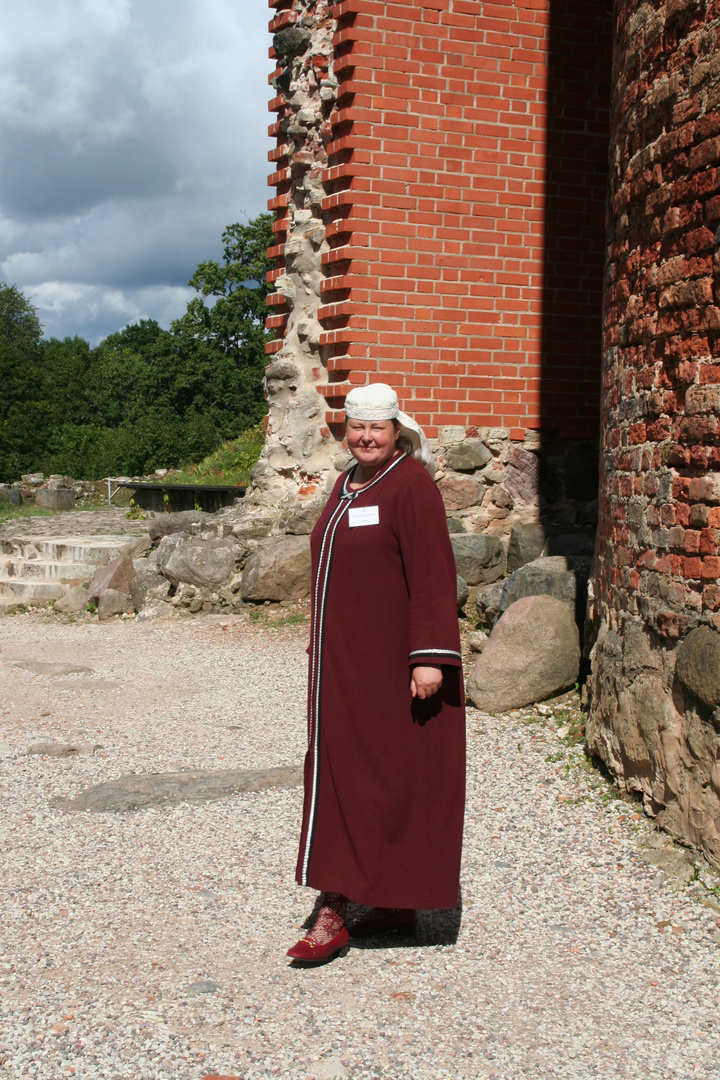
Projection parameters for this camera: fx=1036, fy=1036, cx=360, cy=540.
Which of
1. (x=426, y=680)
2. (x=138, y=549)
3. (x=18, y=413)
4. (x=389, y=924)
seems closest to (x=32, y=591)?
(x=138, y=549)

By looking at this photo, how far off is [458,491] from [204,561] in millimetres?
2416

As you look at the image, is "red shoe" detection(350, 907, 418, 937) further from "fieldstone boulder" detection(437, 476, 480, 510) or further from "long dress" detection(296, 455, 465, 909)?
"fieldstone boulder" detection(437, 476, 480, 510)

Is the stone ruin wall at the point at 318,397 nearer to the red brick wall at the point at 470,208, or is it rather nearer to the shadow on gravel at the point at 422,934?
the red brick wall at the point at 470,208

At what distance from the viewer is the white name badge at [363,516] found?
10.9 feet

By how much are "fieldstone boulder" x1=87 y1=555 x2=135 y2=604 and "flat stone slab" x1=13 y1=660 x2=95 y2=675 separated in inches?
91.2

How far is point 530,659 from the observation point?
5945 millimetres

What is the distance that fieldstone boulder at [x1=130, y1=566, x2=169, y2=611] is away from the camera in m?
9.75

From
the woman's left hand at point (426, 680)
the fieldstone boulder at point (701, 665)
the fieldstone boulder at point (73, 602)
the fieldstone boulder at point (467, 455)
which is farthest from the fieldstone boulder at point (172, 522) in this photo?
the woman's left hand at point (426, 680)

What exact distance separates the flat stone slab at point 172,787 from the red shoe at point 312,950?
1.58 meters

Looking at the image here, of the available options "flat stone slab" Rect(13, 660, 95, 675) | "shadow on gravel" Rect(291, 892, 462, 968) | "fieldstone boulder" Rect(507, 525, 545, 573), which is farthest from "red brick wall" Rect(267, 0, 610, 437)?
"shadow on gravel" Rect(291, 892, 462, 968)

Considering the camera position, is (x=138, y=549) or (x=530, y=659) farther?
(x=138, y=549)

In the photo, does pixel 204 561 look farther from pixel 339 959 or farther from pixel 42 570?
pixel 339 959

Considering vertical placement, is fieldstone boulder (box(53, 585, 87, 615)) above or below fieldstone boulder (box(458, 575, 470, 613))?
below

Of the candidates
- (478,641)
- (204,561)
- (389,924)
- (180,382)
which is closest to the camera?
(389,924)
